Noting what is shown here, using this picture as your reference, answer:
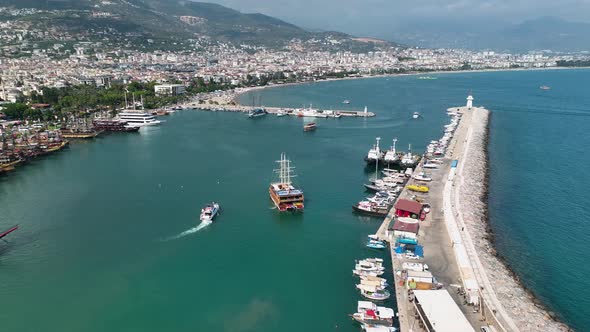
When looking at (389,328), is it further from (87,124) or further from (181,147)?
A: (87,124)

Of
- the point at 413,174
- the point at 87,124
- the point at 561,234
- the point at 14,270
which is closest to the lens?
the point at 14,270

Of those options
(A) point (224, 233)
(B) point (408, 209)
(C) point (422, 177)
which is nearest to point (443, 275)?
(B) point (408, 209)

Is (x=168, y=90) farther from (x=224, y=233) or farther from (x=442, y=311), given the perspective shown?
(x=442, y=311)

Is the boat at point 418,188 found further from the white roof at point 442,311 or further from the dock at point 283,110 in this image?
the dock at point 283,110

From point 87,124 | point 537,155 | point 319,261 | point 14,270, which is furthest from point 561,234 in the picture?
point 87,124

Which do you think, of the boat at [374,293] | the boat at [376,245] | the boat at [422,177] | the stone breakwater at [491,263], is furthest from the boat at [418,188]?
the boat at [374,293]

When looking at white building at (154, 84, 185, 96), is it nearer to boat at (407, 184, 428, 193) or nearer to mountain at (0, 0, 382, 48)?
boat at (407, 184, 428, 193)

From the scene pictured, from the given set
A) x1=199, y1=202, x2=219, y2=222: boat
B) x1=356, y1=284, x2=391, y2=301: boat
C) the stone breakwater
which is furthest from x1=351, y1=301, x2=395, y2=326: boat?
x1=199, y1=202, x2=219, y2=222: boat
